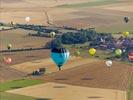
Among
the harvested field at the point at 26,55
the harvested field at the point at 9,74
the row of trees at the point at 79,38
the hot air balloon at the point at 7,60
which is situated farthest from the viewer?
the row of trees at the point at 79,38

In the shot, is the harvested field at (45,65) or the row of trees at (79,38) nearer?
the harvested field at (45,65)

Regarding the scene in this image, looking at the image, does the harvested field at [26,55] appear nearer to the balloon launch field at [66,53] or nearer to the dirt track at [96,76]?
the balloon launch field at [66,53]

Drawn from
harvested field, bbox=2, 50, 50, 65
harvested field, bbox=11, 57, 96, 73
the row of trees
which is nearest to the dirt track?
harvested field, bbox=11, 57, 96, 73

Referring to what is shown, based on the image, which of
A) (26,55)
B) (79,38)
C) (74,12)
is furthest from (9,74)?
(74,12)

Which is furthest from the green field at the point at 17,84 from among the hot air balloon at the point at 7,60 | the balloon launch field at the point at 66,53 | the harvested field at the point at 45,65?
the hot air balloon at the point at 7,60

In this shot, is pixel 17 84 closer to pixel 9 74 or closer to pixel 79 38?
pixel 9 74

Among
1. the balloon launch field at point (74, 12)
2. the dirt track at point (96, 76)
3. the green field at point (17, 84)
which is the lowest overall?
the green field at point (17, 84)

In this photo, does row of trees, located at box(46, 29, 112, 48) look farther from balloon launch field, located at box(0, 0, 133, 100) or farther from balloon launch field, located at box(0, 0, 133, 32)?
balloon launch field, located at box(0, 0, 133, 32)

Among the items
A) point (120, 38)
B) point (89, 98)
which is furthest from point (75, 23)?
point (89, 98)

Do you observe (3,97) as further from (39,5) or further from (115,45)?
(39,5)
